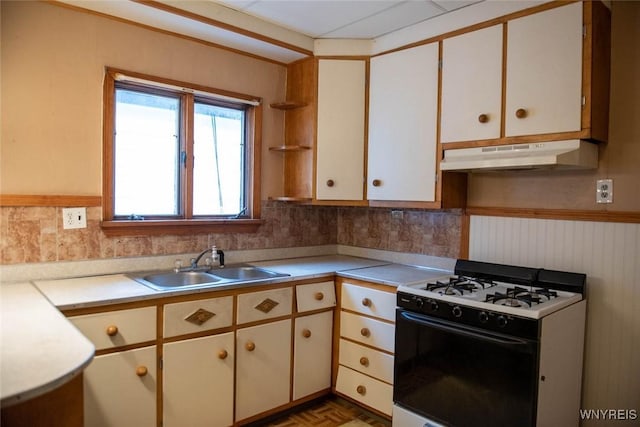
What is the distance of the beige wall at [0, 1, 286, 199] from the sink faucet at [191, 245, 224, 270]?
26.9 inches

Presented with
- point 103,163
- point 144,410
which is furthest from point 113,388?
point 103,163

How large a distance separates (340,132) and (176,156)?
111 centimetres

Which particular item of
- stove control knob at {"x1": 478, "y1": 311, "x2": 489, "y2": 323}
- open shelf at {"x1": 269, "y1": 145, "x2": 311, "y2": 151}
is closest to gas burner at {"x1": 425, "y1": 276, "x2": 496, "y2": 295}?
stove control knob at {"x1": 478, "y1": 311, "x2": 489, "y2": 323}

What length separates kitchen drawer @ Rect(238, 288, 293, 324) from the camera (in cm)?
233

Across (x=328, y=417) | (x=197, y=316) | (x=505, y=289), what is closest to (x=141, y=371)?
(x=197, y=316)

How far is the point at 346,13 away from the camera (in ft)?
8.36

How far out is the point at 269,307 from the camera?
96.1 inches

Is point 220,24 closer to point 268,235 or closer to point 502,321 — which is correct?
point 268,235

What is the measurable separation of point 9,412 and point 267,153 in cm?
214

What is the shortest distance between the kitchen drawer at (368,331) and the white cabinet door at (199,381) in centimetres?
76

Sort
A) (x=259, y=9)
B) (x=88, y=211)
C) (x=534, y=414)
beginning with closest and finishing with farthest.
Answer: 1. (x=534, y=414)
2. (x=88, y=211)
3. (x=259, y=9)

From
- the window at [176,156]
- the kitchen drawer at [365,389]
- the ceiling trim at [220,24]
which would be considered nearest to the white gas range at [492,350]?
the kitchen drawer at [365,389]

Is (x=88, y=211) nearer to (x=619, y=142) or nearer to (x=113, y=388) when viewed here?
(x=113, y=388)

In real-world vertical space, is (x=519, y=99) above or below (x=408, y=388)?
above
